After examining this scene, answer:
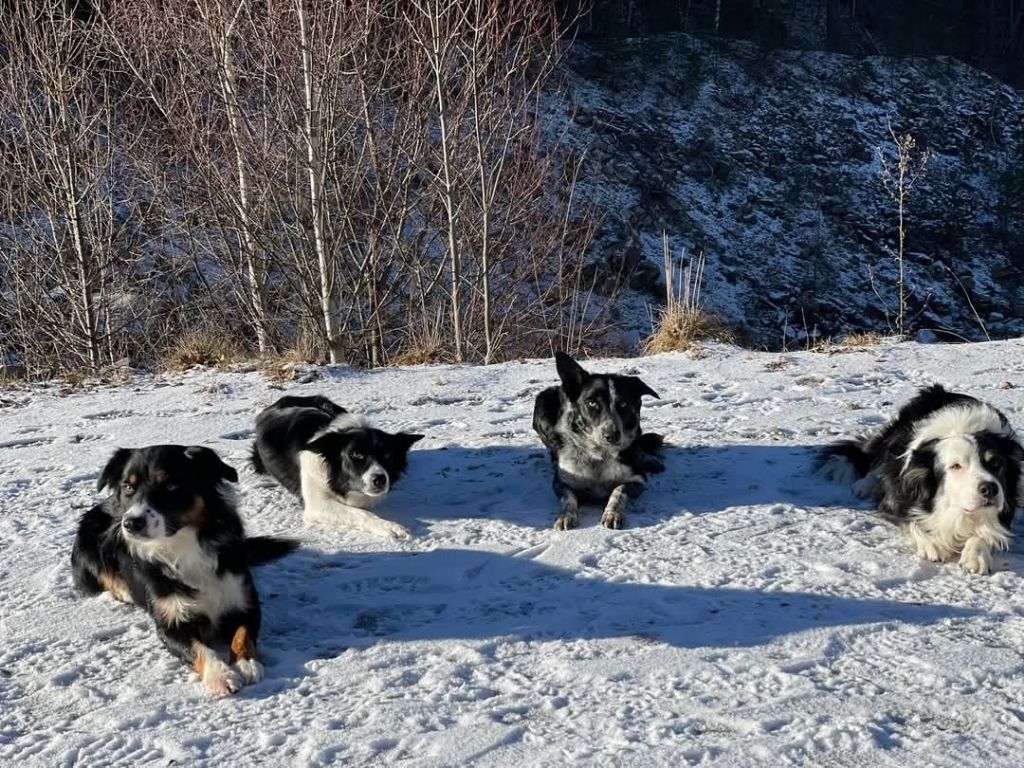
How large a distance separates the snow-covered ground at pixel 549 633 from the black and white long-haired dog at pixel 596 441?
7.6 inches

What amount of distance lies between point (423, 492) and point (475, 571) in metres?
1.22

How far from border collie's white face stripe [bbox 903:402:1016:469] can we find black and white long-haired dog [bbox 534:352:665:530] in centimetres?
145

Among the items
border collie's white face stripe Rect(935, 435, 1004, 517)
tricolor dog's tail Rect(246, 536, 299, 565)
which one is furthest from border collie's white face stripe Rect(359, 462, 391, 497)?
border collie's white face stripe Rect(935, 435, 1004, 517)

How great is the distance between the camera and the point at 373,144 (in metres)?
12.0

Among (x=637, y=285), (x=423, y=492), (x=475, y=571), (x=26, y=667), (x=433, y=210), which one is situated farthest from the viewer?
(x=637, y=285)

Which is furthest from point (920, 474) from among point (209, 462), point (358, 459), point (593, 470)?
point (209, 462)

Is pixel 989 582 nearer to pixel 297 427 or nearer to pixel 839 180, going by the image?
pixel 297 427

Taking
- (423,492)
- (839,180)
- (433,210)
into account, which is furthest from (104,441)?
(839,180)

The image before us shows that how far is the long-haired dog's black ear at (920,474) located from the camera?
4680mm

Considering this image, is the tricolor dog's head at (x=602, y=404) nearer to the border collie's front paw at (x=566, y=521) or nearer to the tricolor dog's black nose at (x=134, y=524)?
the border collie's front paw at (x=566, y=521)

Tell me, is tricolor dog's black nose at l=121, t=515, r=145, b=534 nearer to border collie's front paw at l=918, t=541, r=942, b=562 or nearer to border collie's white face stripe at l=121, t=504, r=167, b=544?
border collie's white face stripe at l=121, t=504, r=167, b=544

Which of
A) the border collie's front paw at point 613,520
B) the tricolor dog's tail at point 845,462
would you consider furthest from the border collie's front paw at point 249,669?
the tricolor dog's tail at point 845,462

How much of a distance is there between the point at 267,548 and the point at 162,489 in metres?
0.95

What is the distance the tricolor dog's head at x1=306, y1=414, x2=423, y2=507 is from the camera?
205 inches
